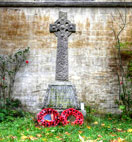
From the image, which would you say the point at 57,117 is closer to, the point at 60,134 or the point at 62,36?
the point at 60,134

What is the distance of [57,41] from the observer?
18.6ft

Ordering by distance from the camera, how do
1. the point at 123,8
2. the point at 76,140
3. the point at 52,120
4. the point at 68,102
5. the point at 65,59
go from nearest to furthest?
the point at 76,140 → the point at 52,120 → the point at 68,102 → the point at 65,59 → the point at 123,8

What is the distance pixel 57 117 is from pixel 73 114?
1.26 ft

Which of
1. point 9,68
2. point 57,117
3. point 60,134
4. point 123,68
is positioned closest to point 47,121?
point 57,117

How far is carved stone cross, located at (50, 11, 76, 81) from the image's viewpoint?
5391 mm

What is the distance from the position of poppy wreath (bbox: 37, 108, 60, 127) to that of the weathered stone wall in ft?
5.23

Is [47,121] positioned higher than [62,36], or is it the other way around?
[62,36]

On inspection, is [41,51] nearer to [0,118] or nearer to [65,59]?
[65,59]

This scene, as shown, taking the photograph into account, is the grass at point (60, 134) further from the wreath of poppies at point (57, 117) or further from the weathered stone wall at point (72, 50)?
the weathered stone wall at point (72, 50)

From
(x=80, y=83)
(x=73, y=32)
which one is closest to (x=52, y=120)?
(x=80, y=83)

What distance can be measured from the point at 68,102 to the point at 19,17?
11.5 feet

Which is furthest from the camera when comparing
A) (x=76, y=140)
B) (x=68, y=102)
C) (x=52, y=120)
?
(x=68, y=102)

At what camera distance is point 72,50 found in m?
5.68

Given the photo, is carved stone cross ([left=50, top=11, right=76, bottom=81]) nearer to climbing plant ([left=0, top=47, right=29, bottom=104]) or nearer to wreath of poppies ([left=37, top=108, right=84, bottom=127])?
climbing plant ([left=0, top=47, right=29, bottom=104])
